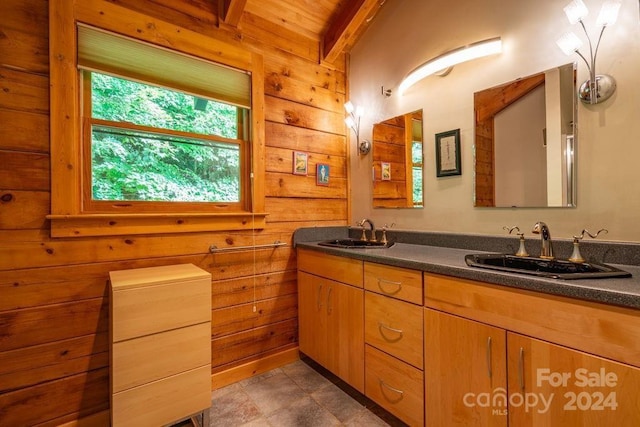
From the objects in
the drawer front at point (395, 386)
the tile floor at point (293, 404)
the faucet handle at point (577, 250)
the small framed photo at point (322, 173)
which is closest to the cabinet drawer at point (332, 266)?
the drawer front at point (395, 386)

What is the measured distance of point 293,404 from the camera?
180 centimetres

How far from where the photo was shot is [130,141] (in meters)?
1.76

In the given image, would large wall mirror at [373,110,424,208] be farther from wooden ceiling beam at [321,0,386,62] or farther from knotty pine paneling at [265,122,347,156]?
wooden ceiling beam at [321,0,386,62]

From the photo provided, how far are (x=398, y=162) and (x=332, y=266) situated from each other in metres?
0.96

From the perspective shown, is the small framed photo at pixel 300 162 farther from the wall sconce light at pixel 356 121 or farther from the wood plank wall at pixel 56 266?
the wall sconce light at pixel 356 121

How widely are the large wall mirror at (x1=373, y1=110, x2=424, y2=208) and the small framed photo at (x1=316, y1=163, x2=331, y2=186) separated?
0.40 m

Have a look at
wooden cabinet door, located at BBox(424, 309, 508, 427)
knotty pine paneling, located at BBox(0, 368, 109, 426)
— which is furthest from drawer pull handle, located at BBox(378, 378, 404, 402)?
knotty pine paneling, located at BBox(0, 368, 109, 426)

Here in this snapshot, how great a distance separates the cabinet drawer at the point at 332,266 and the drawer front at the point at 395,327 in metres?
0.15

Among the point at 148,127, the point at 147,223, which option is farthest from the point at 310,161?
the point at 147,223

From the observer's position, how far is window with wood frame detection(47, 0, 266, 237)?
1.54 meters

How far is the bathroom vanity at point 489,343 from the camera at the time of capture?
895 millimetres

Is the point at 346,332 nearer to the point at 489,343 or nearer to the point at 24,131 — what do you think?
the point at 489,343

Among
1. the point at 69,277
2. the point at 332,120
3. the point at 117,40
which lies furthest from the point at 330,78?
the point at 69,277

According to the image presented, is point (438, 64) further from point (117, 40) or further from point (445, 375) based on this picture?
point (117, 40)
